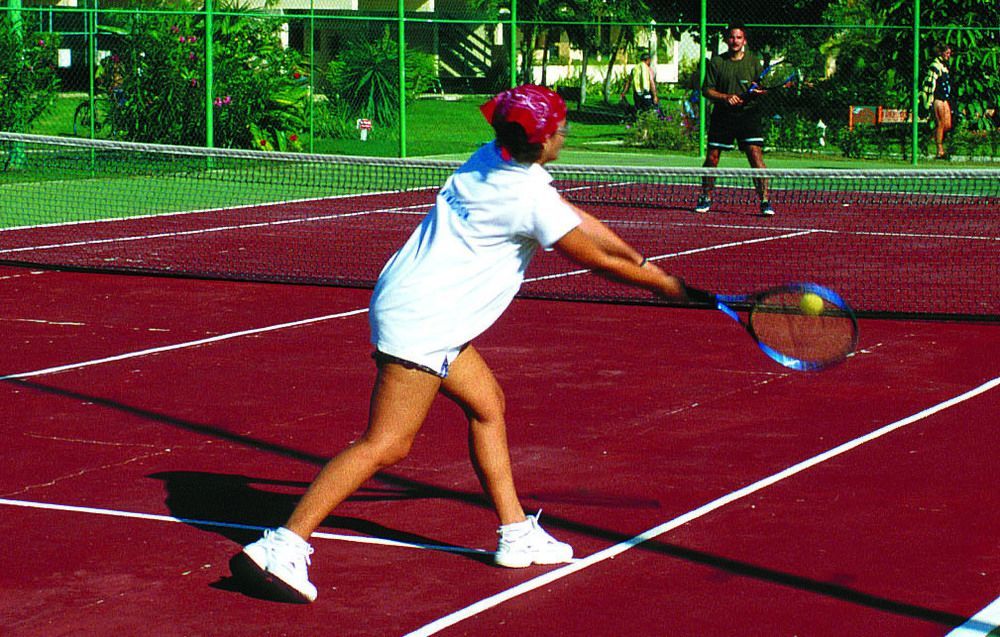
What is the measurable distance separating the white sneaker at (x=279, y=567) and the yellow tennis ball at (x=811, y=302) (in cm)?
183

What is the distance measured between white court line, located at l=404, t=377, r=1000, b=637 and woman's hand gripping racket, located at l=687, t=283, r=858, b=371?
748mm

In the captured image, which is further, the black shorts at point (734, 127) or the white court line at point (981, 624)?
the black shorts at point (734, 127)

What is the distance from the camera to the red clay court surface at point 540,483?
5.07 meters

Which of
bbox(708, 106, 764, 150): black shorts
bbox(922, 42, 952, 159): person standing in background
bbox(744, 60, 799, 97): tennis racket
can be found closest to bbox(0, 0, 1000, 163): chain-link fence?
bbox(922, 42, 952, 159): person standing in background

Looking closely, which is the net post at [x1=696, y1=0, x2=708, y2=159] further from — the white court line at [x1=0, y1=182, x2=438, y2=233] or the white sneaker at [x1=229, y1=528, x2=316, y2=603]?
Result: the white sneaker at [x1=229, y1=528, x2=316, y2=603]

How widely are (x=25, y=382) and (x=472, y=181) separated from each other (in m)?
4.34

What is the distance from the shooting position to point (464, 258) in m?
5.07

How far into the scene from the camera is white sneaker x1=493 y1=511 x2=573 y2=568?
542 cm

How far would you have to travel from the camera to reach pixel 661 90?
35625 mm

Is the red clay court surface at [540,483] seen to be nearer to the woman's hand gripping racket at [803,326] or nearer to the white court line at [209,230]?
the woman's hand gripping racket at [803,326]

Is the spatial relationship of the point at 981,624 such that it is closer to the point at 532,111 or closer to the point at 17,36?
the point at 532,111

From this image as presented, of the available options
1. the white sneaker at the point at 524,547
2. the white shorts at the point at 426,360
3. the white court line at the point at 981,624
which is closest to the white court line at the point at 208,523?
the white sneaker at the point at 524,547

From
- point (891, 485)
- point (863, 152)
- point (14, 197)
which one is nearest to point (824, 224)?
point (863, 152)

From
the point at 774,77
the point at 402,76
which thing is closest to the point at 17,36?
the point at 402,76
